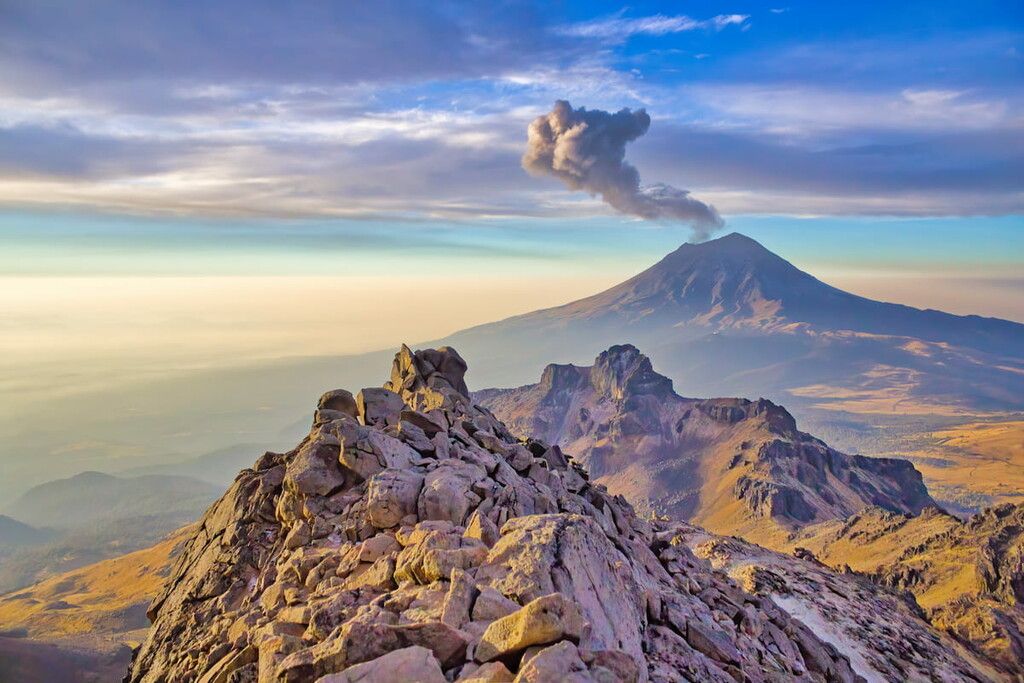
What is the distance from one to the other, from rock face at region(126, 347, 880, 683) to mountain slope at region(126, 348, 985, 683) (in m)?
0.05

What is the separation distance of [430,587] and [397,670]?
3.53m

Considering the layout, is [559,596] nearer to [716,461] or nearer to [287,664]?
[287,664]

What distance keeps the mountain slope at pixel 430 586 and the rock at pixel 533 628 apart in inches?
1.1

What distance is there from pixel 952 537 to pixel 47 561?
211 m

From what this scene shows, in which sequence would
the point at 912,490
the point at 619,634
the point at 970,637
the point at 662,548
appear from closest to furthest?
the point at 619,634
the point at 662,548
the point at 970,637
the point at 912,490

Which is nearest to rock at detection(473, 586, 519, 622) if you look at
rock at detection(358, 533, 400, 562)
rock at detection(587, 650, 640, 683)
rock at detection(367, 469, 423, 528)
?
rock at detection(587, 650, 640, 683)

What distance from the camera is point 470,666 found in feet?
44.6

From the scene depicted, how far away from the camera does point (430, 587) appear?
54.6 ft

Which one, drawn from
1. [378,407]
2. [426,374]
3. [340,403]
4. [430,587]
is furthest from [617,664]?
[426,374]

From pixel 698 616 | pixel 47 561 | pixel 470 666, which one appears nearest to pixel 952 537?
pixel 698 616

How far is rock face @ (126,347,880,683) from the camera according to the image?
46.1ft

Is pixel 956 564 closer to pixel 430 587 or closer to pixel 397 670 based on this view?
pixel 430 587

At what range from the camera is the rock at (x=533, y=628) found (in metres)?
13.4

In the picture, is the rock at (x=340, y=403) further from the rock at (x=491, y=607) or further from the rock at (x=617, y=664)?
the rock at (x=617, y=664)
